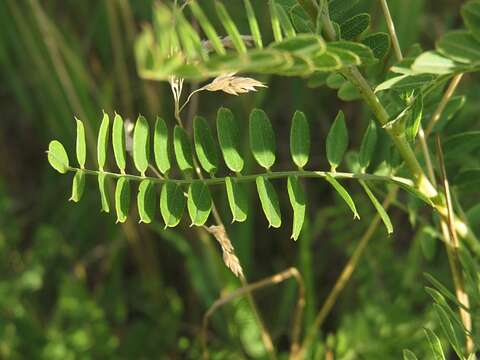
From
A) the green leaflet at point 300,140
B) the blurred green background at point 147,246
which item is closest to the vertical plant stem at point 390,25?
the green leaflet at point 300,140

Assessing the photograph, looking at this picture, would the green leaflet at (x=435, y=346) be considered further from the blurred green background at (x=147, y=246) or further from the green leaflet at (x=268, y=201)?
the blurred green background at (x=147, y=246)

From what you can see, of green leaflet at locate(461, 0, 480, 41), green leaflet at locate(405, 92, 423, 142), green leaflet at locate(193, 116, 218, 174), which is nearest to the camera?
green leaflet at locate(461, 0, 480, 41)

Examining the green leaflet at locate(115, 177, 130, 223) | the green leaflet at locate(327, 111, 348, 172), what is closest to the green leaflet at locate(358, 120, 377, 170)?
the green leaflet at locate(327, 111, 348, 172)

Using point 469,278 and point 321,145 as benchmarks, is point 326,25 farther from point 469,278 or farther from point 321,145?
point 321,145

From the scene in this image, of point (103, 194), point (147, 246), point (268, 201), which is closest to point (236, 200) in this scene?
point (268, 201)

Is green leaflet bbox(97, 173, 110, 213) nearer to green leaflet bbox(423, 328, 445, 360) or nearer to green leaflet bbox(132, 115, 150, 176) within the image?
green leaflet bbox(132, 115, 150, 176)

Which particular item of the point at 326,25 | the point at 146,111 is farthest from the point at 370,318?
the point at 326,25
